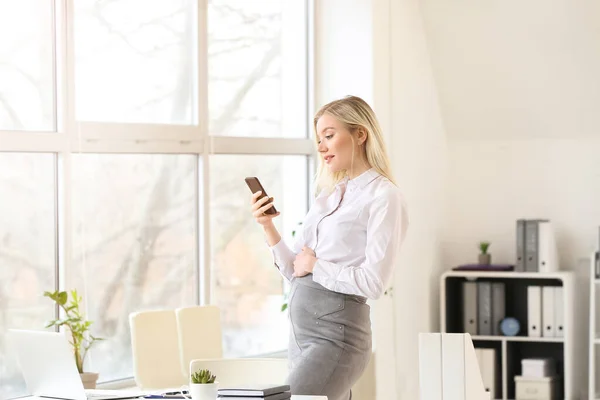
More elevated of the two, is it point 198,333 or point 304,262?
point 304,262

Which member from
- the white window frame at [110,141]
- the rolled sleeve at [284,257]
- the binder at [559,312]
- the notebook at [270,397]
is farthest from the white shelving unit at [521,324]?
the notebook at [270,397]

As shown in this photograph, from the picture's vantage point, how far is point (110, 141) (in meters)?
4.37

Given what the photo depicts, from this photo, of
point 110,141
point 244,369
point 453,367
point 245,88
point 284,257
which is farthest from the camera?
point 245,88

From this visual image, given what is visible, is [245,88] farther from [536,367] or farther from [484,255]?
[536,367]

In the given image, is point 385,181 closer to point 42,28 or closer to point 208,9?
point 42,28

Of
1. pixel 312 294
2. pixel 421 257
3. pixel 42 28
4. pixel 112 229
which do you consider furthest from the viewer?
pixel 421 257

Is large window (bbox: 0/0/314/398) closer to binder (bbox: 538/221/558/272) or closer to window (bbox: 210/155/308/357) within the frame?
Answer: window (bbox: 210/155/308/357)

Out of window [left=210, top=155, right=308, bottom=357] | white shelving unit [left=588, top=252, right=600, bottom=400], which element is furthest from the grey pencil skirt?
white shelving unit [left=588, top=252, right=600, bottom=400]

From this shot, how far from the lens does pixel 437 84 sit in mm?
6027

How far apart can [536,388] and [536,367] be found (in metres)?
0.12

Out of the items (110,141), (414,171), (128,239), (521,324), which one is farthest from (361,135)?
(521,324)

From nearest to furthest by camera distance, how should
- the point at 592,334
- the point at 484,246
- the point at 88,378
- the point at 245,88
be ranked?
the point at 88,378
the point at 245,88
the point at 592,334
the point at 484,246

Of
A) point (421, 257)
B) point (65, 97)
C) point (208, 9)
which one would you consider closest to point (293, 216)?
point (421, 257)

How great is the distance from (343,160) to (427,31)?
9.94 feet
